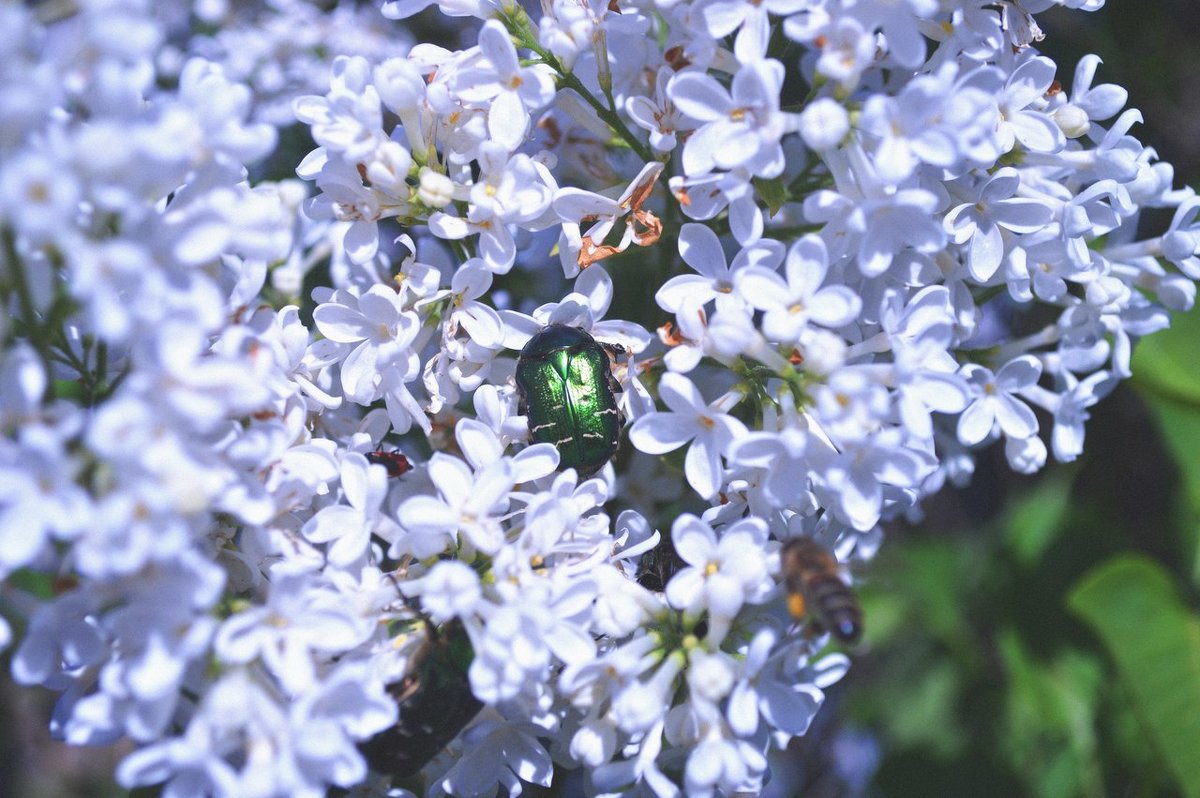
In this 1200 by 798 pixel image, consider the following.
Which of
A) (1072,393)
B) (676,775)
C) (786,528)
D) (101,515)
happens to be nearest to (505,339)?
(786,528)

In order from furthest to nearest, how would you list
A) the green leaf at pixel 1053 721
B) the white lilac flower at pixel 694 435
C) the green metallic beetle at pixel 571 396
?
the green leaf at pixel 1053 721
the green metallic beetle at pixel 571 396
the white lilac flower at pixel 694 435

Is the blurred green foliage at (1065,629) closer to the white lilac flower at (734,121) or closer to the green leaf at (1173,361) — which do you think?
the green leaf at (1173,361)

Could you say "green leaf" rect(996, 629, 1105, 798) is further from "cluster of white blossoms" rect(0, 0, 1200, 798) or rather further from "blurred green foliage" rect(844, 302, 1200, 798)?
"cluster of white blossoms" rect(0, 0, 1200, 798)

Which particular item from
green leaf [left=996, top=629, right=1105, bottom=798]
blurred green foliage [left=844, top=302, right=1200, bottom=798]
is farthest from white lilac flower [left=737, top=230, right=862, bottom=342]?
green leaf [left=996, top=629, right=1105, bottom=798]

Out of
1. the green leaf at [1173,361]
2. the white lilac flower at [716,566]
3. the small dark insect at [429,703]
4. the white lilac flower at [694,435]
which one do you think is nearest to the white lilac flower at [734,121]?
the white lilac flower at [694,435]

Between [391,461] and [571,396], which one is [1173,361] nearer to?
[571,396]

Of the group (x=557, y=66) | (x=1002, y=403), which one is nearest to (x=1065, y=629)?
(x=1002, y=403)
